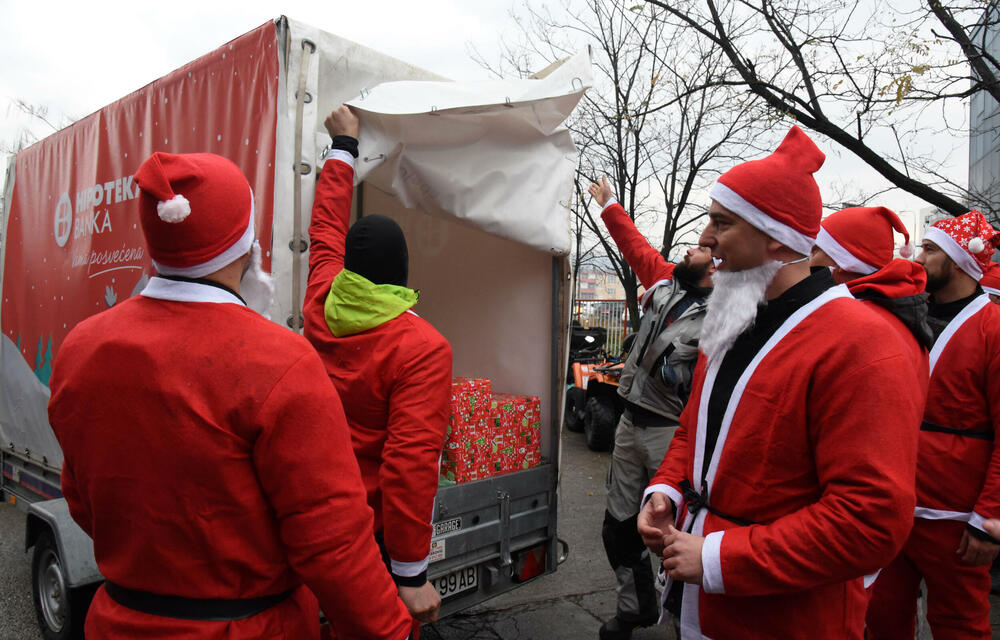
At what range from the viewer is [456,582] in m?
3.42

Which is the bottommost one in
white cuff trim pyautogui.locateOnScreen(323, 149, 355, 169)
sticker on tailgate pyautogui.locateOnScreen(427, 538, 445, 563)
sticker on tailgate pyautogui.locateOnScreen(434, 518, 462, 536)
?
sticker on tailgate pyautogui.locateOnScreen(427, 538, 445, 563)

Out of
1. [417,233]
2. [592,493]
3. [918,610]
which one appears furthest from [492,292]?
[592,493]

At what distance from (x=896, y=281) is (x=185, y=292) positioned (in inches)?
90.2

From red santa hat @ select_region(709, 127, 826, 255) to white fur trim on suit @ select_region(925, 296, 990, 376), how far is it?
1640 millimetres

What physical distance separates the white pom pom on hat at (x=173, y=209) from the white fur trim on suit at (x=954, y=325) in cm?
305

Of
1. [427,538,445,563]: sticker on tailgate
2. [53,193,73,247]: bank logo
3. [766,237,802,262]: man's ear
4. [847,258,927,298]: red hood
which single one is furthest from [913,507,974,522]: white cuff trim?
[53,193,73,247]: bank logo

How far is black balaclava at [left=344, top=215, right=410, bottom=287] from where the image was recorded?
2.72 m

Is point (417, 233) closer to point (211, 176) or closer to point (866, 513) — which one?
point (211, 176)

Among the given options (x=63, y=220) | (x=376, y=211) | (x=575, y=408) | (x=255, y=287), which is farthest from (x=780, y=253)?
(x=575, y=408)

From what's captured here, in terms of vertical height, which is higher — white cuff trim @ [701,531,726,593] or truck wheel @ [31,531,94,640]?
white cuff trim @ [701,531,726,593]

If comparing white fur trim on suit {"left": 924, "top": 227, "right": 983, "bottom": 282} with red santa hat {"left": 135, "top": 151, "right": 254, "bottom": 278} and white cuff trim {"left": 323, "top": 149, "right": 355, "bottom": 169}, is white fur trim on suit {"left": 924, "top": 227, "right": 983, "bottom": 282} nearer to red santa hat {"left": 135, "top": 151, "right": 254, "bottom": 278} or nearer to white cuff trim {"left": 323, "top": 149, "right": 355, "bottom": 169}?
white cuff trim {"left": 323, "top": 149, "right": 355, "bottom": 169}

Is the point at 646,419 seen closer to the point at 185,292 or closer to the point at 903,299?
the point at 903,299

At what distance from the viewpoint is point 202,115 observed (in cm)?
352

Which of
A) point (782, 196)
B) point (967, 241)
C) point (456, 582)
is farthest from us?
point (456, 582)
